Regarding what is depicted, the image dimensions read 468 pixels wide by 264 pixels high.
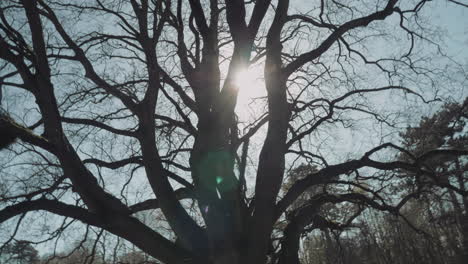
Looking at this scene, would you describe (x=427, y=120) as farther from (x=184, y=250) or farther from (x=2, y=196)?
(x=2, y=196)

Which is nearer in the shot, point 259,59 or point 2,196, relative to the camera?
point 2,196

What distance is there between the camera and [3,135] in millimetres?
4660

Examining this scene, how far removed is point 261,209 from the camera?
478 centimetres

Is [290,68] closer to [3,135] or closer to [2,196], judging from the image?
[3,135]

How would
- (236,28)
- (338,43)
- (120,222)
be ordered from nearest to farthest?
(120,222), (236,28), (338,43)

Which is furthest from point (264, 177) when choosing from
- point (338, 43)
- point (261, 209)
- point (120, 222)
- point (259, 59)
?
point (338, 43)

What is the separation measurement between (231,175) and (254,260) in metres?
1.21

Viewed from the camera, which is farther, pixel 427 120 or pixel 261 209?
pixel 427 120

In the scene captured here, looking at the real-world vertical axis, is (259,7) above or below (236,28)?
above

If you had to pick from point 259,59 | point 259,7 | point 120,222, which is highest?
point 259,59

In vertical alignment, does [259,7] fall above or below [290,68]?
above

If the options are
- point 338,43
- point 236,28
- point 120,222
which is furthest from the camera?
point 338,43

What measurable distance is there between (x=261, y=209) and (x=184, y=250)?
3.91ft

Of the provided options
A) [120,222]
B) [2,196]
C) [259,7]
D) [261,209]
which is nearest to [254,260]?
[261,209]
